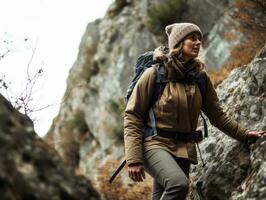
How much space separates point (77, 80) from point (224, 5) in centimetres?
650

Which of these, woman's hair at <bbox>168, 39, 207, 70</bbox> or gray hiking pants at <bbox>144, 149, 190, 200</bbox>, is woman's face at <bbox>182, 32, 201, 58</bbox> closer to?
woman's hair at <bbox>168, 39, 207, 70</bbox>

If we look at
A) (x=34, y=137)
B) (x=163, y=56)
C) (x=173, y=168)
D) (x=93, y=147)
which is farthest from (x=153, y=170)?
(x=93, y=147)

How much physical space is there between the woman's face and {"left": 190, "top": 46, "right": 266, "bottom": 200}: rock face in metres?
1.08

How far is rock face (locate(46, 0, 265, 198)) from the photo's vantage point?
15.4m

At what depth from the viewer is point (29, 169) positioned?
8.20ft

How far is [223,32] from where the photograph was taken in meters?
15.4

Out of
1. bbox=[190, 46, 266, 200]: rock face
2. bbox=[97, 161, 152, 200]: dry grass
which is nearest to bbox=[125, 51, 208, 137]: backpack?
bbox=[190, 46, 266, 200]: rock face

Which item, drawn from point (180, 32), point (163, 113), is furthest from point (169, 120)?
point (180, 32)

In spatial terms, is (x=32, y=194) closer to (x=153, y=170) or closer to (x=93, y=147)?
(x=153, y=170)

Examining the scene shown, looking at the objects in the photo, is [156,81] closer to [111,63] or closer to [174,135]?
[174,135]

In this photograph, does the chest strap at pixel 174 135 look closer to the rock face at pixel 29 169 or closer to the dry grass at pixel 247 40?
the rock face at pixel 29 169

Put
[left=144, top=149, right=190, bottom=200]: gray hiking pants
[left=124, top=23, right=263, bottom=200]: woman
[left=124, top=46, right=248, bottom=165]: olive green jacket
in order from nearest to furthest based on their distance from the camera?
[left=144, top=149, right=190, bottom=200]: gray hiking pants, [left=124, top=23, right=263, bottom=200]: woman, [left=124, top=46, right=248, bottom=165]: olive green jacket

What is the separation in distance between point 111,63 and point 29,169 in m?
15.9

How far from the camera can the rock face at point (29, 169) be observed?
7.75 ft
